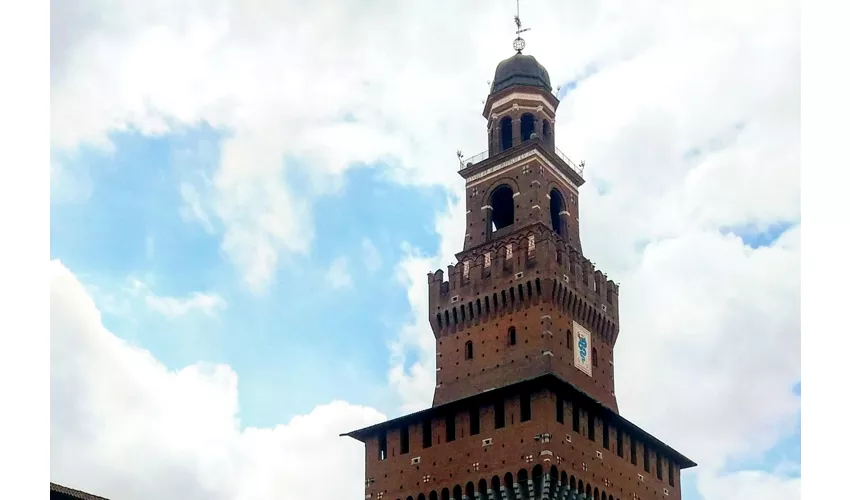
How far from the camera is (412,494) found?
54.7m

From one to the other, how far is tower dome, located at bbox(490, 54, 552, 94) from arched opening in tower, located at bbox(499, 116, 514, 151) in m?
2.09

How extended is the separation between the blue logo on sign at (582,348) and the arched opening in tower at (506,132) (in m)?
12.3

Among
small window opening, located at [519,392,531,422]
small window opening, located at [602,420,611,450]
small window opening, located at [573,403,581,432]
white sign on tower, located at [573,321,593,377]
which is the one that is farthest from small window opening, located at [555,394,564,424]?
white sign on tower, located at [573,321,593,377]

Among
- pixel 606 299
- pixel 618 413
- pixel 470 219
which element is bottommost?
pixel 618 413

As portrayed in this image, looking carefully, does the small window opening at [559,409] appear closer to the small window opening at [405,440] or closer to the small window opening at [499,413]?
the small window opening at [499,413]

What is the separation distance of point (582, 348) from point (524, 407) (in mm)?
7201

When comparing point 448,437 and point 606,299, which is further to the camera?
point 606,299

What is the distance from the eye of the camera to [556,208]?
62719 mm

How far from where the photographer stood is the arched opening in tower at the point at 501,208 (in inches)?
2458

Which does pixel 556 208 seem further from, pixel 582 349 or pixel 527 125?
pixel 582 349

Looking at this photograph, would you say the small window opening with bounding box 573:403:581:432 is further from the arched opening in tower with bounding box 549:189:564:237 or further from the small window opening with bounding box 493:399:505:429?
the arched opening in tower with bounding box 549:189:564:237

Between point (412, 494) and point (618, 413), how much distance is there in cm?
1209
